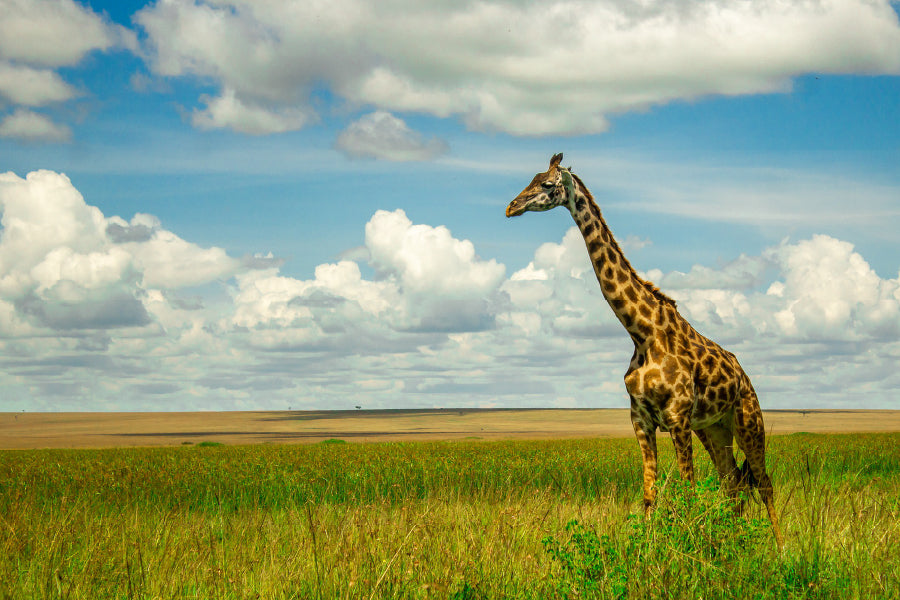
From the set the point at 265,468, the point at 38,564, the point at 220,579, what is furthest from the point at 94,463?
the point at 220,579

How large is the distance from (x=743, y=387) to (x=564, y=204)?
3635mm

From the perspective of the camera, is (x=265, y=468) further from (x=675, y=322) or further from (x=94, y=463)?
(x=675, y=322)

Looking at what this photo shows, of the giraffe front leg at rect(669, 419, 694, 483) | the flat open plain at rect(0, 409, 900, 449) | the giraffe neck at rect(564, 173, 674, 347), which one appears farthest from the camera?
the flat open plain at rect(0, 409, 900, 449)

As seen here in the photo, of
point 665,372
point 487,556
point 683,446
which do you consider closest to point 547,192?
point 665,372

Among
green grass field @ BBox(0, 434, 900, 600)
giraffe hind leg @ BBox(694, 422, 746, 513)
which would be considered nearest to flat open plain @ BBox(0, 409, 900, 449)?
green grass field @ BBox(0, 434, 900, 600)

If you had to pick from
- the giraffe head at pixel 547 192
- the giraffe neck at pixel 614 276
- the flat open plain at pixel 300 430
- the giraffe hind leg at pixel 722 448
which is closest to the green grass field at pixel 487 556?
the giraffe hind leg at pixel 722 448

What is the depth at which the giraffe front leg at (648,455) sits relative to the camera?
823 centimetres

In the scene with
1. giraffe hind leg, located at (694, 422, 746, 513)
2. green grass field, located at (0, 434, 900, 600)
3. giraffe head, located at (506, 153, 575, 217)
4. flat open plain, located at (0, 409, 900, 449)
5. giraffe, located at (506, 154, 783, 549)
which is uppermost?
giraffe head, located at (506, 153, 575, 217)

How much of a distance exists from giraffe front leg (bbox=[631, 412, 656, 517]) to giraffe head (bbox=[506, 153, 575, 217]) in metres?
2.90

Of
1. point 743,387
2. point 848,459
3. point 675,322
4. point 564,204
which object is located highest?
point 564,204

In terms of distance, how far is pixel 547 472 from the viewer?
17.1m

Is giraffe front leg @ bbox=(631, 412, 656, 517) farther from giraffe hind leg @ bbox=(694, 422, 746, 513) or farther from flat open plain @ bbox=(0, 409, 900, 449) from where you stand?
flat open plain @ bbox=(0, 409, 900, 449)

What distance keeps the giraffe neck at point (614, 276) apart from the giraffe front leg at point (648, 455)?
107 cm

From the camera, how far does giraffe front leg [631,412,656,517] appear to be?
8227 millimetres
